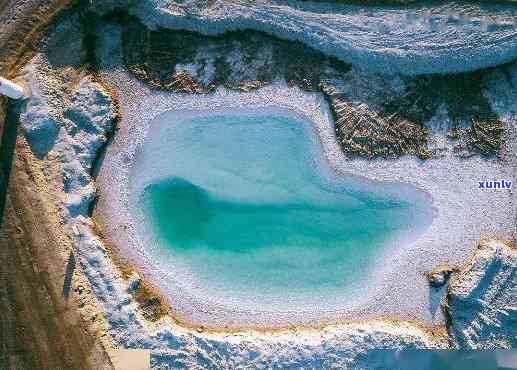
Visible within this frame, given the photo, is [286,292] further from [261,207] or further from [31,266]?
[31,266]

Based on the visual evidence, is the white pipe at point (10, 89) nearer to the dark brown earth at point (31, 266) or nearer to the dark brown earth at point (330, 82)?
the dark brown earth at point (31, 266)

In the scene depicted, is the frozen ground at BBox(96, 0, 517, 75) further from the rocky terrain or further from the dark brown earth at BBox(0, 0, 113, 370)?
the dark brown earth at BBox(0, 0, 113, 370)

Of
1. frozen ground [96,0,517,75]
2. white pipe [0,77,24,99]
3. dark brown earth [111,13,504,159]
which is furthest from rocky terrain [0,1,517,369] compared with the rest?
white pipe [0,77,24,99]

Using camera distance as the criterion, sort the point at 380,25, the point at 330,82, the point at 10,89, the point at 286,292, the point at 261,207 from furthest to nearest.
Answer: the point at 261,207, the point at 286,292, the point at 330,82, the point at 380,25, the point at 10,89

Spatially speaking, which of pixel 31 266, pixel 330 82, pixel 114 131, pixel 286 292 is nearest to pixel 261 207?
pixel 286 292

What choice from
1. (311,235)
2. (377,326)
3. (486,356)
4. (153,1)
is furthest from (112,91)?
(486,356)

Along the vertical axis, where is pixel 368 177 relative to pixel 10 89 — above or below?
above
